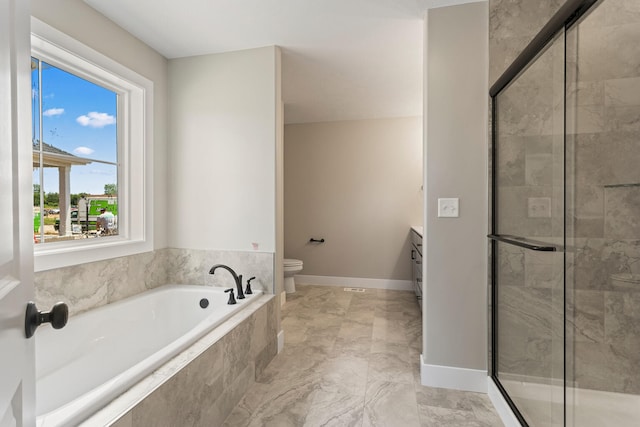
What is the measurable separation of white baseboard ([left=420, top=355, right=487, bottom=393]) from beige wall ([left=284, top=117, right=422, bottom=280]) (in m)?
2.16

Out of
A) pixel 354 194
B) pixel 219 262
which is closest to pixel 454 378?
pixel 219 262

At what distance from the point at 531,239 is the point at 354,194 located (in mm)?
2811

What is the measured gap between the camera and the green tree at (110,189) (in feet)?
7.13

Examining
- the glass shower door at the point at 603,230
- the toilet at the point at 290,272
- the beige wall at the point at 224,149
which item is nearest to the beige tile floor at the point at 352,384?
the glass shower door at the point at 603,230

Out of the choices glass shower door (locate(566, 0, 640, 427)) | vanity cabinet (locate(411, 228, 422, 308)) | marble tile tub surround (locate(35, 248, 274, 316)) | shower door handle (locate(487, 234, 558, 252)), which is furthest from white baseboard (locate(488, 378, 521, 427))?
marble tile tub surround (locate(35, 248, 274, 316))

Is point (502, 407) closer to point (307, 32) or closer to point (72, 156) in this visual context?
point (307, 32)

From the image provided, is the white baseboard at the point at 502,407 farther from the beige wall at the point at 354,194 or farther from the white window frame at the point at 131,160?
the white window frame at the point at 131,160

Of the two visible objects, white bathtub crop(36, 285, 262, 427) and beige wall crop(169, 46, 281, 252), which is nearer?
white bathtub crop(36, 285, 262, 427)

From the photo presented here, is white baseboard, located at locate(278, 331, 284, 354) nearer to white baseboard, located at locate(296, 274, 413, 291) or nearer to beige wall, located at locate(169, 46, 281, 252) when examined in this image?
beige wall, located at locate(169, 46, 281, 252)

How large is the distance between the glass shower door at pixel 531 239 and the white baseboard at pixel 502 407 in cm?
5

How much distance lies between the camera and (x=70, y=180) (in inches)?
75.4

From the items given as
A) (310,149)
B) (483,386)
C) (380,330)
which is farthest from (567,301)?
(310,149)

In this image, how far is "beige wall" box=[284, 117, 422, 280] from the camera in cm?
403

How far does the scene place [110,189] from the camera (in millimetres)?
2211
